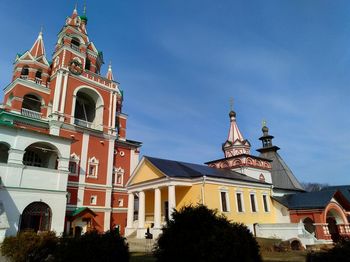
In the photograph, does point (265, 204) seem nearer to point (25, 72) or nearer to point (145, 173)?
point (145, 173)

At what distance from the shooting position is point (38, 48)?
3353 cm

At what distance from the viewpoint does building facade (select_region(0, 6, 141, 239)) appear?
20219 millimetres

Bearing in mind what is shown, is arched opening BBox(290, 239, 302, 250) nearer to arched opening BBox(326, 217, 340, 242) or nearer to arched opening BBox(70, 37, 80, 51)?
arched opening BBox(326, 217, 340, 242)

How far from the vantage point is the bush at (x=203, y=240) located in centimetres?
717

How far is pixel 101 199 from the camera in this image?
29.0 meters

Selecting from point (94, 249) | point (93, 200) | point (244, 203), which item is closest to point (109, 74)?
point (93, 200)

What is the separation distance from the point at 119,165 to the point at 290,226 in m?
19.8

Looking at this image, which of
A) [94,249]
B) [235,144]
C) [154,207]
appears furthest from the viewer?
[235,144]

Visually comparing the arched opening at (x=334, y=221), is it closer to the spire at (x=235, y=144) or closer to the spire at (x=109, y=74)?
the spire at (x=235, y=144)

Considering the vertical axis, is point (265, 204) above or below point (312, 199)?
below

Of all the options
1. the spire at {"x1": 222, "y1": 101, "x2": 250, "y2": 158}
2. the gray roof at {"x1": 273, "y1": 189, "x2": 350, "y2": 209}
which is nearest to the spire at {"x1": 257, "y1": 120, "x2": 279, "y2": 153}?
the spire at {"x1": 222, "y1": 101, "x2": 250, "y2": 158}

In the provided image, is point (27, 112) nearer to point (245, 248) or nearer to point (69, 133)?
point (69, 133)

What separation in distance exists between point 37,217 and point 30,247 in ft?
32.7

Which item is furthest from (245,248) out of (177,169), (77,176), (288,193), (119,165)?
(288,193)
